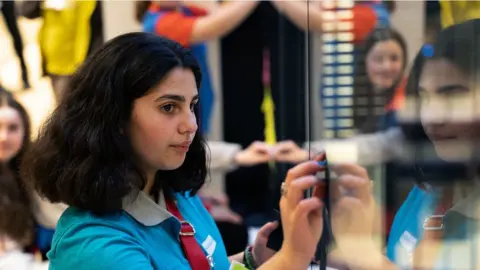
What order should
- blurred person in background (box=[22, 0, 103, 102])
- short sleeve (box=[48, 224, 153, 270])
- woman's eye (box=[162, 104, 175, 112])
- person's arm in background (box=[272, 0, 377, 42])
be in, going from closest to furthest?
1. short sleeve (box=[48, 224, 153, 270])
2. woman's eye (box=[162, 104, 175, 112])
3. person's arm in background (box=[272, 0, 377, 42])
4. blurred person in background (box=[22, 0, 103, 102])

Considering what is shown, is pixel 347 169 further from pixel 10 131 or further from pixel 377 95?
pixel 10 131

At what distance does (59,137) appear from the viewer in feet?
2.72

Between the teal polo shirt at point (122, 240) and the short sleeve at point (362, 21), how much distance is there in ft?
1.84

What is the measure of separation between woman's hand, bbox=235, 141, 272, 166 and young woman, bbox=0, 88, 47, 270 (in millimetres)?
749

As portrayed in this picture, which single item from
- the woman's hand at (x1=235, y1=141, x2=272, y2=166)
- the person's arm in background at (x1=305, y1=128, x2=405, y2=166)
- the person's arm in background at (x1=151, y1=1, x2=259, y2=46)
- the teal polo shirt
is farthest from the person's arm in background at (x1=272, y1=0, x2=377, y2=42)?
the teal polo shirt

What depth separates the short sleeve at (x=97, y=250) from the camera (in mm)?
744

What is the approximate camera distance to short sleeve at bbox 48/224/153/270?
29.3 inches

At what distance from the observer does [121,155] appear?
32.7 inches

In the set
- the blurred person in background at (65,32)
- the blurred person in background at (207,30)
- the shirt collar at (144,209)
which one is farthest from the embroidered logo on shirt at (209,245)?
the blurred person in background at (65,32)

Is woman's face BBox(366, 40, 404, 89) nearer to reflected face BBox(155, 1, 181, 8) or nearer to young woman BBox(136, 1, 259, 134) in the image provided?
young woman BBox(136, 1, 259, 134)

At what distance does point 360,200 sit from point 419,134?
0.19 metres

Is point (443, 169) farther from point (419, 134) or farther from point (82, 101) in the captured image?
point (82, 101)

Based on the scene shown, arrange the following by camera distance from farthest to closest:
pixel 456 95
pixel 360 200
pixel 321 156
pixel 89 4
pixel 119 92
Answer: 1. pixel 89 4
2. pixel 321 156
3. pixel 360 200
4. pixel 456 95
5. pixel 119 92

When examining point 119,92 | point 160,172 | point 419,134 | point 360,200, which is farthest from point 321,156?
point 119,92
